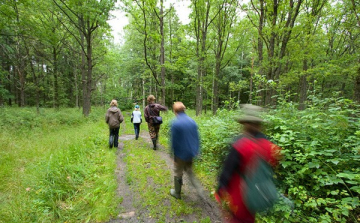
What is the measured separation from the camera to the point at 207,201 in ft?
11.0

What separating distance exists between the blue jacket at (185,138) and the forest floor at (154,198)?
3.39ft

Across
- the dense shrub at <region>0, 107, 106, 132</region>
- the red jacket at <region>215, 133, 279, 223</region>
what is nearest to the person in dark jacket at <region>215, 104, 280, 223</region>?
the red jacket at <region>215, 133, 279, 223</region>

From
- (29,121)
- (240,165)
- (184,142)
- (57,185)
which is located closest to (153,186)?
(184,142)

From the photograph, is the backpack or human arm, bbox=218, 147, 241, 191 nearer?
the backpack

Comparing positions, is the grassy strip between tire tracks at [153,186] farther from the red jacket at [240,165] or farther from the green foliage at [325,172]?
the green foliage at [325,172]

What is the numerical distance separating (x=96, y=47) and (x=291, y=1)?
689 inches

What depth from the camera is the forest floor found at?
9.75ft

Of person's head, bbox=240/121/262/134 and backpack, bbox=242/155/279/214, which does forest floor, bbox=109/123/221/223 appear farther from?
person's head, bbox=240/121/262/134

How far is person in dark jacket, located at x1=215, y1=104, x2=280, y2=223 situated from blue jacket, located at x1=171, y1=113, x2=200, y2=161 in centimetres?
100

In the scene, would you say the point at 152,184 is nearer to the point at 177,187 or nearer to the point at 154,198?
the point at 154,198

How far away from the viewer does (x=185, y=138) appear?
3.12m

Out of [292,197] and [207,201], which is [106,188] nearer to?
[207,201]

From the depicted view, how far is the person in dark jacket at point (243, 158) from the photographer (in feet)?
6.06

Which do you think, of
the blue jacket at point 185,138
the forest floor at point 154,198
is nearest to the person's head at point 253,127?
the blue jacket at point 185,138
